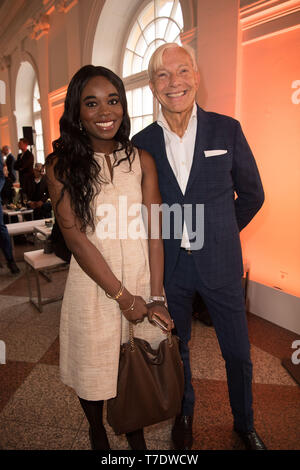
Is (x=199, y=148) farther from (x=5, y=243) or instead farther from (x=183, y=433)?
(x=5, y=243)

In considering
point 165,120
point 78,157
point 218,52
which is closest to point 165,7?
point 218,52

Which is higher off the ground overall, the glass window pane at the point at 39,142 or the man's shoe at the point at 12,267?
the glass window pane at the point at 39,142

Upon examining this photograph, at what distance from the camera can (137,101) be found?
5.25m

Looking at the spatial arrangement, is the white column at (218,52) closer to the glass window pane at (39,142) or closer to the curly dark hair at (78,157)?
the curly dark hair at (78,157)

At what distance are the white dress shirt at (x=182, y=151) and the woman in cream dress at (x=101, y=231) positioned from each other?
0.53 feet

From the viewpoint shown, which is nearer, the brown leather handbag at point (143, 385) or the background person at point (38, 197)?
the brown leather handbag at point (143, 385)

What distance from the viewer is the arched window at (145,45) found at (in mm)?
4324

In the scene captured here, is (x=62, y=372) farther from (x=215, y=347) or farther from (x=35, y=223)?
(x=35, y=223)

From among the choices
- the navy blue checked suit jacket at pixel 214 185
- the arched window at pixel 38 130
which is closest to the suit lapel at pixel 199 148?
the navy blue checked suit jacket at pixel 214 185

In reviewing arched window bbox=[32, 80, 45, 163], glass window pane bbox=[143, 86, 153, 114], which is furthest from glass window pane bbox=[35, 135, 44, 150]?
glass window pane bbox=[143, 86, 153, 114]

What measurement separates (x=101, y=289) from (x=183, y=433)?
1023mm

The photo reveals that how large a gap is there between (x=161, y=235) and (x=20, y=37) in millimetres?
9234

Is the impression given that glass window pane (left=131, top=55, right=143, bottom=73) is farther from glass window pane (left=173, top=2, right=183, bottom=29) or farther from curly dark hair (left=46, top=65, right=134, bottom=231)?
curly dark hair (left=46, top=65, right=134, bottom=231)
